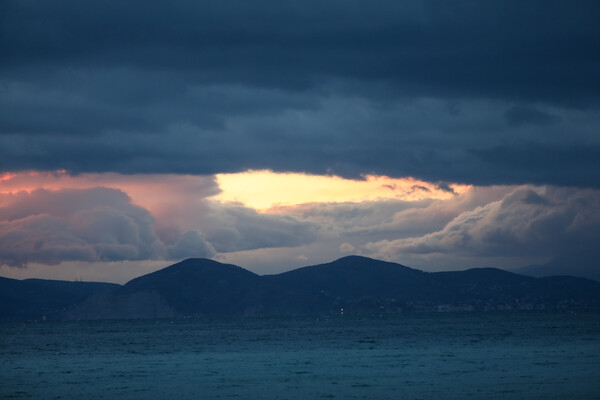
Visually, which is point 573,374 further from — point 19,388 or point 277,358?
point 19,388

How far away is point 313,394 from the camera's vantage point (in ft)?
213

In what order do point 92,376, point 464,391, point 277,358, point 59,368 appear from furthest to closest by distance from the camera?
point 277,358
point 59,368
point 92,376
point 464,391

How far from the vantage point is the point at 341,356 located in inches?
4222

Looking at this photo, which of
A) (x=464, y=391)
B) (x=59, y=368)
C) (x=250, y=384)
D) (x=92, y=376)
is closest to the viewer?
(x=464, y=391)

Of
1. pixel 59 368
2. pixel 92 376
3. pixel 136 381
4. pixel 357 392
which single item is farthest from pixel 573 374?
pixel 59 368

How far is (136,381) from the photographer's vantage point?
79688 mm

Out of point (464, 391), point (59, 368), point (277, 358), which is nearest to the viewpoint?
point (464, 391)

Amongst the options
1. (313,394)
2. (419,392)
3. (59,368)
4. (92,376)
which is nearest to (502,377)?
(419,392)

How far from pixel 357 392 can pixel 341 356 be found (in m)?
42.3

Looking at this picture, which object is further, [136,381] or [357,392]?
[136,381]

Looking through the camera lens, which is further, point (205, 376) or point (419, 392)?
point (205, 376)

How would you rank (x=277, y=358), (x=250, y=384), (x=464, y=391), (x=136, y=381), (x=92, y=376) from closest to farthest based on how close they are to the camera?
(x=464, y=391), (x=250, y=384), (x=136, y=381), (x=92, y=376), (x=277, y=358)

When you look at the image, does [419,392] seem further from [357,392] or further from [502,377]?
[502,377]

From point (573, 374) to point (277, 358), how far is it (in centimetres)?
4327
